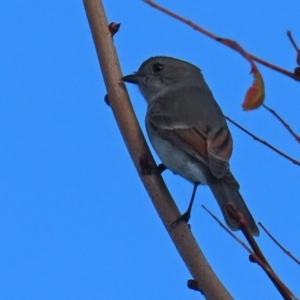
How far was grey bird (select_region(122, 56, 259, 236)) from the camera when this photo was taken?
18.7 ft

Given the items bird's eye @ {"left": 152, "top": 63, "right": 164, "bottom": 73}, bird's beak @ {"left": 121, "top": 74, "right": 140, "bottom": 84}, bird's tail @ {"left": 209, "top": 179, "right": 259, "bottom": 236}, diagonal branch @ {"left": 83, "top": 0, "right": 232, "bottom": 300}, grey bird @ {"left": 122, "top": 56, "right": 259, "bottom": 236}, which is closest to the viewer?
diagonal branch @ {"left": 83, "top": 0, "right": 232, "bottom": 300}

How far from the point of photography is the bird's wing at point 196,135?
234 inches

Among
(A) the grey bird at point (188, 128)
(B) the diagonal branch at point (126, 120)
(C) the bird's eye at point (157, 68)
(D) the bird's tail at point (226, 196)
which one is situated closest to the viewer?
(B) the diagonal branch at point (126, 120)

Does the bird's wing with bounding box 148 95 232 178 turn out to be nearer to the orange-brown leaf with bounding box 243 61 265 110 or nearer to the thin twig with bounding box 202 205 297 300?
the thin twig with bounding box 202 205 297 300

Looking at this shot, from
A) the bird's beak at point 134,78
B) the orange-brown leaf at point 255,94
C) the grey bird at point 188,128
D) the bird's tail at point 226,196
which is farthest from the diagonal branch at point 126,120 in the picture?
the bird's beak at point 134,78

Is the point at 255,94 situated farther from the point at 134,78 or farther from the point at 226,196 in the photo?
the point at 134,78

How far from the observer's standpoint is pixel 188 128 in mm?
6539

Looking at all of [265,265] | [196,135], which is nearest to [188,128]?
[196,135]

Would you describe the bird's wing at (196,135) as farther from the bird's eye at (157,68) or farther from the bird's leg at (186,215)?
the bird's eye at (157,68)

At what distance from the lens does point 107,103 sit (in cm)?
454

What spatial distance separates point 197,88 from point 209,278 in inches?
198

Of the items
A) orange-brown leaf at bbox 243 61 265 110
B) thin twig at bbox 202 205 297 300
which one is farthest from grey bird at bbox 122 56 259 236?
orange-brown leaf at bbox 243 61 265 110

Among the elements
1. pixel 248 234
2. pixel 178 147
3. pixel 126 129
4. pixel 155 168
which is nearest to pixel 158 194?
pixel 155 168

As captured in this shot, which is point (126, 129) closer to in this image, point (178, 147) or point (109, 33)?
point (109, 33)
